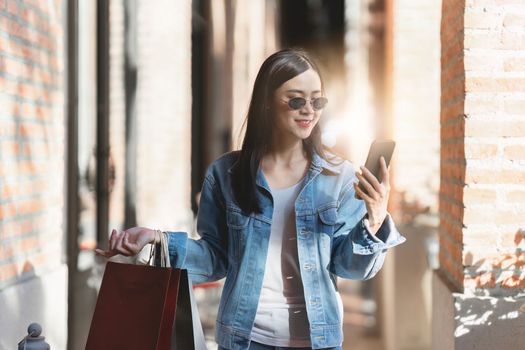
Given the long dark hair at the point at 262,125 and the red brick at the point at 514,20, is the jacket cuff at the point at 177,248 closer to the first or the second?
the long dark hair at the point at 262,125

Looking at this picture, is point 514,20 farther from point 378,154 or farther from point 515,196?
point 378,154

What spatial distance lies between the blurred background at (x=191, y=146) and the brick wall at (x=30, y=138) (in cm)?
1

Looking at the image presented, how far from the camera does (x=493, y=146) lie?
349 centimetres

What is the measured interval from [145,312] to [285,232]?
47 cm

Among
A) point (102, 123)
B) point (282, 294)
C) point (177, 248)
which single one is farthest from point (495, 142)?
point (102, 123)

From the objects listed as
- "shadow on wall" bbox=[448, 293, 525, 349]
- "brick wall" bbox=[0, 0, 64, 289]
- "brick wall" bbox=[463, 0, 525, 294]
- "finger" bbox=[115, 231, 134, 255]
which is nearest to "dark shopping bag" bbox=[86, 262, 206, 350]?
"finger" bbox=[115, 231, 134, 255]

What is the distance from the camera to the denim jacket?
8.54 feet

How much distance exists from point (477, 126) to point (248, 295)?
1372mm

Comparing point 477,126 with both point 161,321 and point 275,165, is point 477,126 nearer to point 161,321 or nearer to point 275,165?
point 275,165

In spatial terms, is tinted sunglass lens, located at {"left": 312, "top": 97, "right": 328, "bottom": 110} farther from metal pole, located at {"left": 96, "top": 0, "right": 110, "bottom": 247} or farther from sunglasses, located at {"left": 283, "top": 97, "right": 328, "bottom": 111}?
metal pole, located at {"left": 96, "top": 0, "right": 110, "bottom": 247}

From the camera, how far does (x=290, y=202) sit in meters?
2.68

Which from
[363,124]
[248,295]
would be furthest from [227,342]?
[363,124]

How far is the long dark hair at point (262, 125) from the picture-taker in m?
2.66

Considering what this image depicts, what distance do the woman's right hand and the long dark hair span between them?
1.03 feet
